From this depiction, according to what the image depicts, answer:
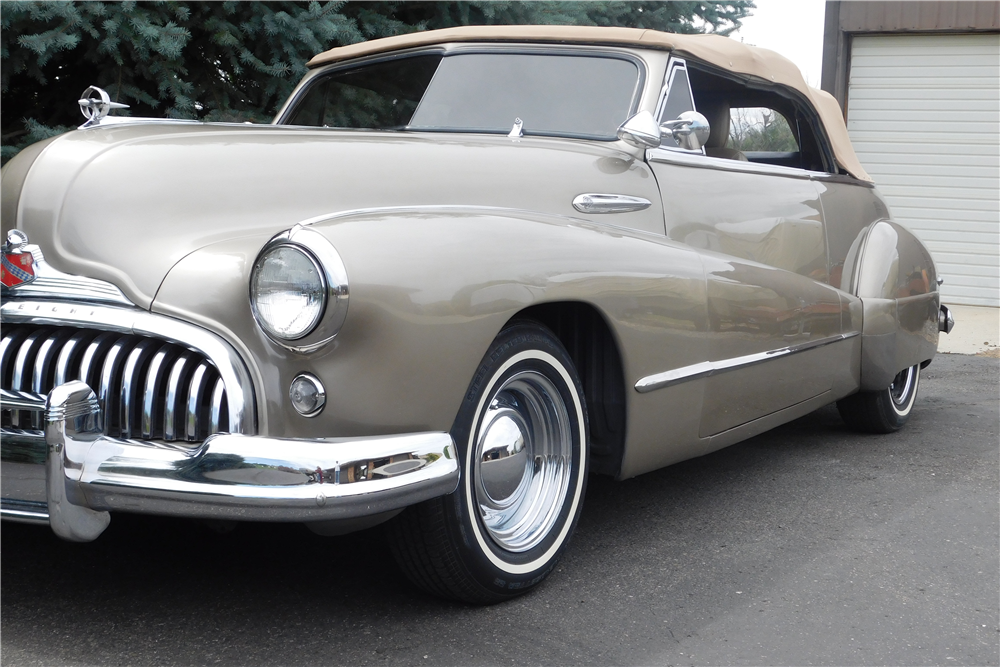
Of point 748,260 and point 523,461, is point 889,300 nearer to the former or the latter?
point 748,260

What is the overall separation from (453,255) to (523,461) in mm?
624

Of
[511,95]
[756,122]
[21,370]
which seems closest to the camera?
[21,370]

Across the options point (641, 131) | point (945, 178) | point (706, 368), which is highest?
point (641, 131)

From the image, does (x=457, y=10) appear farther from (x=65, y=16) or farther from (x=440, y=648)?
(x=440, y=648)

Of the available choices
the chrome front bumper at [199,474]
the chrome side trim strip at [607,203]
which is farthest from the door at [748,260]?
the chrome front bumper at [199,474]

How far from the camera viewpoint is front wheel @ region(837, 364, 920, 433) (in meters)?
4.40

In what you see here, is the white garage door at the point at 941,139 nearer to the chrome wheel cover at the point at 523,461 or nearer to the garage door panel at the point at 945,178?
the garage door panel at the point at 945,178

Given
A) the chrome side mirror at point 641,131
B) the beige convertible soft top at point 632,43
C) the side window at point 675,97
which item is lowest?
the chrome side mirror at point 641,131

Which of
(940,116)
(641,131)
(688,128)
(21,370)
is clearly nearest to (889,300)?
(688,128)

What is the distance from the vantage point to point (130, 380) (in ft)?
6.61

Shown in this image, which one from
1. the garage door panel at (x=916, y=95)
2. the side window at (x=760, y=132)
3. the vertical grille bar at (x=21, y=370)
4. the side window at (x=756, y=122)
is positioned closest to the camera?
the vertical grille bar at (x=21, y=370)

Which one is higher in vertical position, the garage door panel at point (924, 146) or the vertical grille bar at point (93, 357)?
the vertical grille bar at point (93, 357)

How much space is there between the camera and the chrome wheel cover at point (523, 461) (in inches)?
95.6

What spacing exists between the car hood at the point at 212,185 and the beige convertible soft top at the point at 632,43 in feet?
2.50
